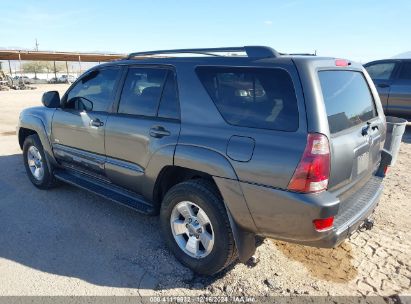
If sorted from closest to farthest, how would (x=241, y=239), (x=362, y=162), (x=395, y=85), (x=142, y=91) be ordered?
(x=241, y=239) → (x=362, y=162) → (x=142, y=91) → (x=395, y=85)

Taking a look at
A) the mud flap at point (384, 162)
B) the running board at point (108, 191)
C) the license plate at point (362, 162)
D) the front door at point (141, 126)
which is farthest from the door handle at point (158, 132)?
the mud flap at point (384, 162)

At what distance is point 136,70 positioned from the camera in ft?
11.8

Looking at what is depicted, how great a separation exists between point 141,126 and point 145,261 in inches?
50.9

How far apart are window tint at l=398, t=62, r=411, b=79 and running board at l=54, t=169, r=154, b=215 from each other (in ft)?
27.6

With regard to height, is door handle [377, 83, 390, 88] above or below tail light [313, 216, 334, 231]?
above

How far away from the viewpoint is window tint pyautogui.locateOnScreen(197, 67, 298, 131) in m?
2.46

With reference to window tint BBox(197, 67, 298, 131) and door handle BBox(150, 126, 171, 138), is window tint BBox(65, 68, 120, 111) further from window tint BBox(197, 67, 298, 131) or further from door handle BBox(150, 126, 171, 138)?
window tint BBox(197, 67, 298, 131)

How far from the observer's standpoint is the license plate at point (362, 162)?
2.82m

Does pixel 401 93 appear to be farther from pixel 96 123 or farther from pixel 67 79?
pixel 67 79

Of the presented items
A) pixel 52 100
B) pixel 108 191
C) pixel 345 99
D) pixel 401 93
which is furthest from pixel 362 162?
pixel 401 93

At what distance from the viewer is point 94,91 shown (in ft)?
13.3

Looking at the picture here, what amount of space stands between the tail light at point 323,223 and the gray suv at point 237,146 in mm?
10

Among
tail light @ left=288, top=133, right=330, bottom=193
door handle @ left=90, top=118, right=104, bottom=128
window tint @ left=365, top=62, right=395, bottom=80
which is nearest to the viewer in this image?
tail light @ left=288, top=133, right=330, bottom=193

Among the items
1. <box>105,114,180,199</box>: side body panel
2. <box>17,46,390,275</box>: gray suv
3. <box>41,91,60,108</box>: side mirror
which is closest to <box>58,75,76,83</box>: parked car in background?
<box>41,91,60,108</box>: side mirror
